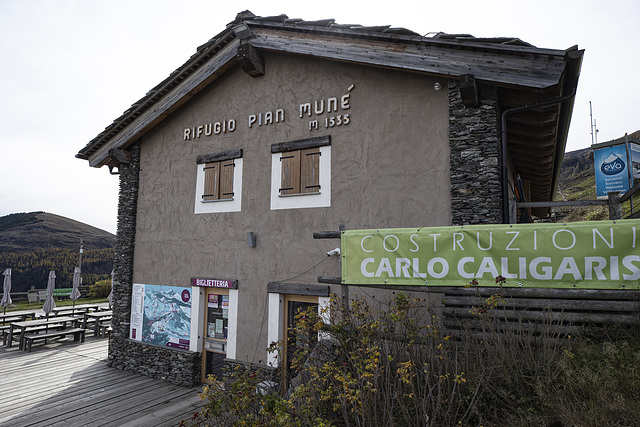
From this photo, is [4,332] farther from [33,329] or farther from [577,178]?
[577,178]

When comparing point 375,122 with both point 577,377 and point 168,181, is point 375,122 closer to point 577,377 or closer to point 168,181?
point 577,377

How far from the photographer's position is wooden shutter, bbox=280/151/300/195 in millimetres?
8117

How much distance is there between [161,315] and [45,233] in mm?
30009

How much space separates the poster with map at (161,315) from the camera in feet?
30.6

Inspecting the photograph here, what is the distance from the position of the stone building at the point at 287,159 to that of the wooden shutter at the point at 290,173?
0.11 feet

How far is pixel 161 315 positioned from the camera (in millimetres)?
9727

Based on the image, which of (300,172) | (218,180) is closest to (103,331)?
(218,180)

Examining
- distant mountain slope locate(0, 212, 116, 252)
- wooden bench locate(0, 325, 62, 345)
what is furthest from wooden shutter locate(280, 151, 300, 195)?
distant mountain slope locate(0, 212, 116, 252)

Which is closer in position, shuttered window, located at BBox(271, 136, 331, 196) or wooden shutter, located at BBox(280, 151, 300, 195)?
shuttered window, located at BBox(271, 136, 331, 196)

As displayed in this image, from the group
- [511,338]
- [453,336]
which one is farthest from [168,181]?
[511,338]

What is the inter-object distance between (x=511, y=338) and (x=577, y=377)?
29.2 inches

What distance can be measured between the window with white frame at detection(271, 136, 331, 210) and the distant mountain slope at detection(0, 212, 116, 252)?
29.4m

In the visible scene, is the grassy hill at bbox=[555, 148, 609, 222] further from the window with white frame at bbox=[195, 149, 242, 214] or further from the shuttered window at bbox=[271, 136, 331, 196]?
the window with white frame at bbox=[195, 149, 242, 214]

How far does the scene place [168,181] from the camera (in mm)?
10117
